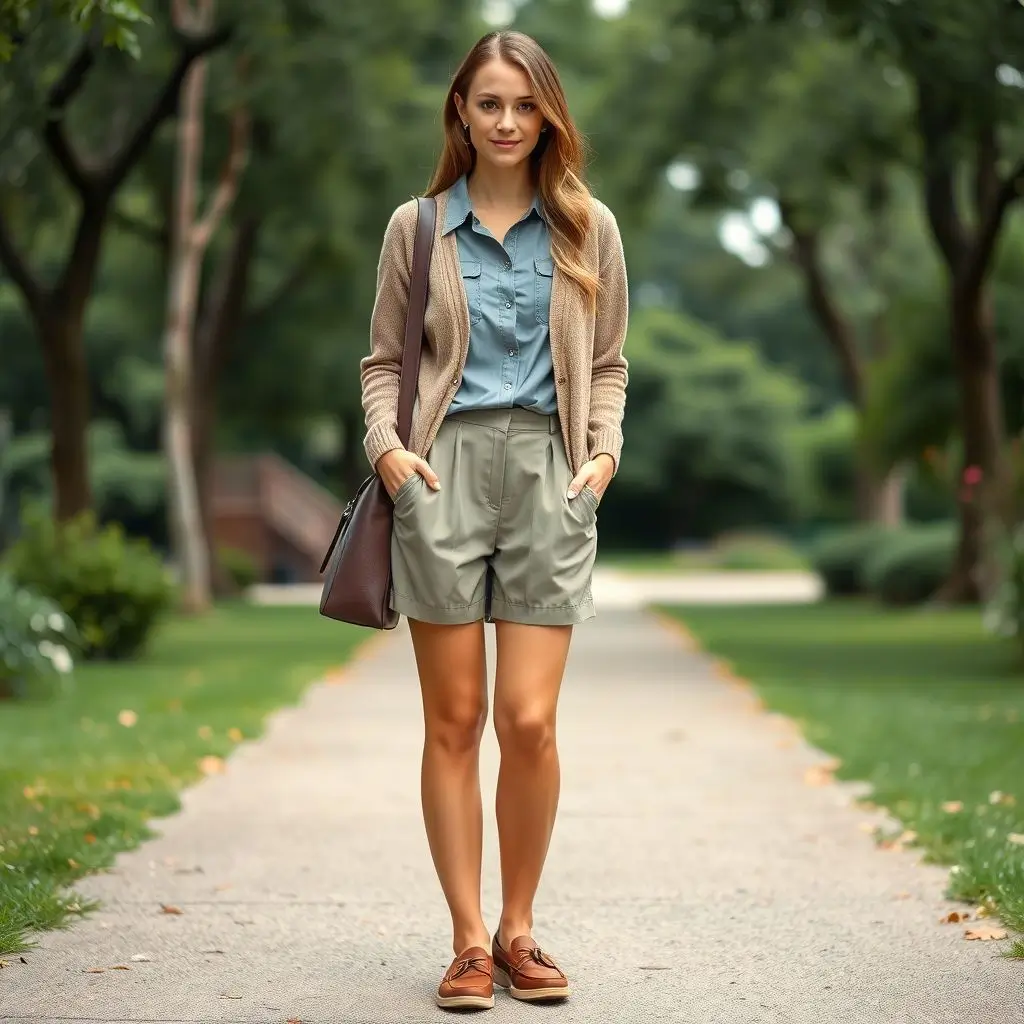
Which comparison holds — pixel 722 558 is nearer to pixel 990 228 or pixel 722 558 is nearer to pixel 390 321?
pixel 990 228

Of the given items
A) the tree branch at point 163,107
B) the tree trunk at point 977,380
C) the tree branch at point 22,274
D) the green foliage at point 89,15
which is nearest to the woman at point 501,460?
the green foliage at point 89,15

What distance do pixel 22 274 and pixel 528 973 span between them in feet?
46.6

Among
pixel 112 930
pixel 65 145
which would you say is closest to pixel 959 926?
pixel 112 930

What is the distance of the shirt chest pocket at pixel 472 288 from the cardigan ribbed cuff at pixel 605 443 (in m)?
0.40

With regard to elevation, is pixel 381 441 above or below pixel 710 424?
above

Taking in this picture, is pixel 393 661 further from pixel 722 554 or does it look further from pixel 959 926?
pixel 722 554

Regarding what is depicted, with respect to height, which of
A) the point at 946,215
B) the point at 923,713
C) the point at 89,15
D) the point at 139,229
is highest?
the point at 89,15

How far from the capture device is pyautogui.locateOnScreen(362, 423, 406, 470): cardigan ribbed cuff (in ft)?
14.5

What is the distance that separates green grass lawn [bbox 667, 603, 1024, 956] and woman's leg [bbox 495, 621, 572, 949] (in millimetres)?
1271

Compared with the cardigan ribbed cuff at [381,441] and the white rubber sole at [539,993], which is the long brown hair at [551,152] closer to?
the cardigan ribbed cuff at [381,441]

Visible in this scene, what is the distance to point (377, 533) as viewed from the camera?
4.46m

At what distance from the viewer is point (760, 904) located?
5.59 meters

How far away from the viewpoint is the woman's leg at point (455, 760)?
14.6 feet

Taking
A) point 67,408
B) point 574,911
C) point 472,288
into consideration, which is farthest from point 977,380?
point 472,288
